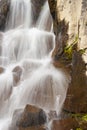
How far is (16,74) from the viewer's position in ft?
51.1

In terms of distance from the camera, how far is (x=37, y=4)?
22578 mm

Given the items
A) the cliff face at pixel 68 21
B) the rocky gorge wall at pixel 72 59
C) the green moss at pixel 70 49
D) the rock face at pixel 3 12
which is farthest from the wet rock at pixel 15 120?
the rock face at pixel 3 12

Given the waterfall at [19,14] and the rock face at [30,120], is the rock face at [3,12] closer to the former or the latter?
the waterfall at [19,14]

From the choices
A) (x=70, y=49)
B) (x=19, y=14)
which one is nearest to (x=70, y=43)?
(x=70, y=49)

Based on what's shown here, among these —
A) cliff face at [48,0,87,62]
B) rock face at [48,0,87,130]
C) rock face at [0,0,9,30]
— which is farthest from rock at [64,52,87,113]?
rock face at [0,0,9,30]

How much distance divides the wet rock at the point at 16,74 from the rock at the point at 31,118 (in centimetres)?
350

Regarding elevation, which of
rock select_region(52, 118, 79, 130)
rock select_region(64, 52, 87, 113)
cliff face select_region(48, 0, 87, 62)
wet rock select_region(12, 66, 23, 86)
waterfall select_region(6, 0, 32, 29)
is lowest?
rock select_region(52, 118, 79, 130)

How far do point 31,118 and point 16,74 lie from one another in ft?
14.7

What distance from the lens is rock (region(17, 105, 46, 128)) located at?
37.5 feet

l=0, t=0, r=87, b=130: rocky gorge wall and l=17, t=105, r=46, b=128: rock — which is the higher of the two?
l=0, t=0, r=87, b=130: rocky gorge wall

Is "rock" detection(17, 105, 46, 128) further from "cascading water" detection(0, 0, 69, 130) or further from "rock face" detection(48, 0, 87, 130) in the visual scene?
"cascading water" detection(0, 0, 69, 130)

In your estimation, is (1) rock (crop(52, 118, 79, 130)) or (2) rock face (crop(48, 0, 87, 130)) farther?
(2) rock face (crop(48, 0, 87, 130))

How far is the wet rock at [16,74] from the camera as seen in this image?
593 inches

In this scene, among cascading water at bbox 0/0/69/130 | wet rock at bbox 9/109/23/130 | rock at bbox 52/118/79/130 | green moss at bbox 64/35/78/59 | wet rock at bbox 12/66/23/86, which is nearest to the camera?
rock at bbox 52/118/79/130
